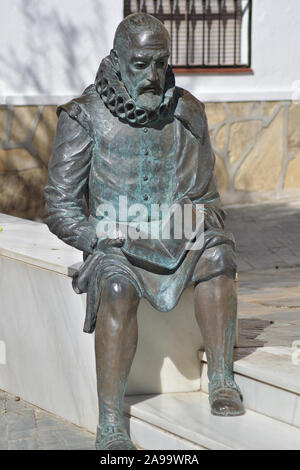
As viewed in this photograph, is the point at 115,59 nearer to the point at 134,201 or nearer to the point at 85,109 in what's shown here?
the point at 85,109

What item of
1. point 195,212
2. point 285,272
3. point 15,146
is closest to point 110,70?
point 195,212

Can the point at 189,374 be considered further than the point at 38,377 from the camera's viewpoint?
No

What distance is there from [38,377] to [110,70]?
61.9 inches

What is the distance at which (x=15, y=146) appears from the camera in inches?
364

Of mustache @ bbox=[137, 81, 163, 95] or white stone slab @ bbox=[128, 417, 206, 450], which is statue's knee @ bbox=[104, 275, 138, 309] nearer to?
Result: white stone slab @ bbox=[128, 417, 206, 450]

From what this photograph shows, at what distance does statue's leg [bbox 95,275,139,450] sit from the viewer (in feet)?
13.6

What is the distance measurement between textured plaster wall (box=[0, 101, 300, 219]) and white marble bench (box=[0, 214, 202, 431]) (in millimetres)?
4049

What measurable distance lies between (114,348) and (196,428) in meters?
0.47

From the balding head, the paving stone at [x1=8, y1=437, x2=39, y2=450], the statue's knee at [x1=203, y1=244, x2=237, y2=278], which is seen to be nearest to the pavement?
the paving stone at [x1=8, y1=437, x2=39, y2=450]

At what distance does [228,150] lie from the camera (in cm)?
971

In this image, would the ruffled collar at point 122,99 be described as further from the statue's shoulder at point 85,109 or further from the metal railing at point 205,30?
the metal railing at point 205,30

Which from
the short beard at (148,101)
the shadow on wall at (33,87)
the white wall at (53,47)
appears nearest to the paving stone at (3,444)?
the short beard at (148,101)
